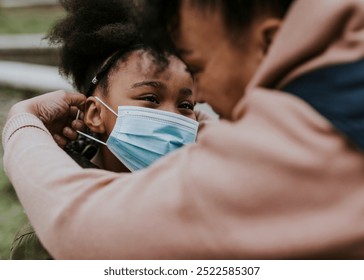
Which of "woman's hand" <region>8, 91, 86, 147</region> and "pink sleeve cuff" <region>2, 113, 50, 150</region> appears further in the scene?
"woman's hand" <region>8, 91, 86, 147</region>

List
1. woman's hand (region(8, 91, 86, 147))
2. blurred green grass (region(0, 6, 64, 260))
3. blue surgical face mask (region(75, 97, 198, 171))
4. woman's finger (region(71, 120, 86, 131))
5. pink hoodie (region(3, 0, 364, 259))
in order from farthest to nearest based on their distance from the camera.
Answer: blurred green grass (region(0, 6, 64, 260)), woman's finger (region(71, 120, 86, 131)), blue surgical face mask (region(75, 97, 198, 171)), woman's hand (region(8, 91, 86, 147)), pink hoodie (region(3, 0, 364, 259))

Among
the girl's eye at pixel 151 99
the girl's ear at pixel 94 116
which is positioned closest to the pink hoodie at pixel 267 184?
the girl's eye at pixel 151 99

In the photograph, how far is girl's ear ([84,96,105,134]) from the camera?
2.50m

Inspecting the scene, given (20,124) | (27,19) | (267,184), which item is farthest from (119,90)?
(27,19)

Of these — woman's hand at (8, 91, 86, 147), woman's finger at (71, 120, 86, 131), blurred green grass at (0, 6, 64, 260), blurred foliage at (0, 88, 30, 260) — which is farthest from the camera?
blurred green grass at (0, 6, 64, 260)

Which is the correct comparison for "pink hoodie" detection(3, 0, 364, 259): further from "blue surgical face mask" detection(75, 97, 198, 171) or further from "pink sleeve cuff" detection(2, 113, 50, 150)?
"blue surgical face mask" detection(75, 97, 198, 171)

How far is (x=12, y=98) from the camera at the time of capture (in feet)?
16.9

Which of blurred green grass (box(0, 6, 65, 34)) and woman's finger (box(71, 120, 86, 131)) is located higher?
woman's finger (box(71, 120, 86, 131))

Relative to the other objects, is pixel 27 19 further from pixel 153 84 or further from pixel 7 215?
pixel 153 84

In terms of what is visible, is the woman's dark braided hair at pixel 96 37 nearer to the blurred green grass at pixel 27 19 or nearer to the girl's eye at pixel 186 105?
the girl's eye at pixel 186 105

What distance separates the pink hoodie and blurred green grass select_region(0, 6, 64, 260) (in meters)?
1.85

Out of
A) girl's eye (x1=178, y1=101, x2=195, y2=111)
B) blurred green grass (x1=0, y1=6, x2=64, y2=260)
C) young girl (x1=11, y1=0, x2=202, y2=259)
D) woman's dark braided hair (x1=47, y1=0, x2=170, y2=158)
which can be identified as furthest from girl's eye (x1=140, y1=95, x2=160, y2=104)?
blurred green grass (x1=0, y1=6, x2=64, y2=260)

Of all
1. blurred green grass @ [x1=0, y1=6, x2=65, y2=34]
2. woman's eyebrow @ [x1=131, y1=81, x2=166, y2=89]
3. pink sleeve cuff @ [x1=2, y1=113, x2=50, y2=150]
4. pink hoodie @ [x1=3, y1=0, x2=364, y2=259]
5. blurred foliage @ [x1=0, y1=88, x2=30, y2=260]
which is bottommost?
blurred green grass @ [x1=0, y1=6, x2=65, y2=34]

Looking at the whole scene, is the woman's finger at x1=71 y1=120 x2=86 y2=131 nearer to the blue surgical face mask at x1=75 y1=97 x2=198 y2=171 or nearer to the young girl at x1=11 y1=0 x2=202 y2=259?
the young girl at x1=11 y1=0 x2=202 y2=259
